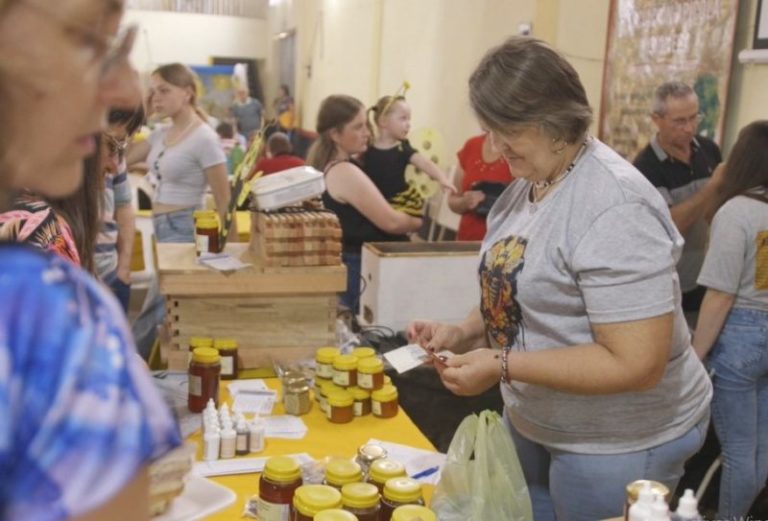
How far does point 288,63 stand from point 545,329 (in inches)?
488

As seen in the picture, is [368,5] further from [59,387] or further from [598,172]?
[59,387]

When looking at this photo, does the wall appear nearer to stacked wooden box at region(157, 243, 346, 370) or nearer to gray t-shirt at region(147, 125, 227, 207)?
gray t-shirt at region(147, 125, 227, 207)

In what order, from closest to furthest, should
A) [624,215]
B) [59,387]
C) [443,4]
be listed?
[59,387], [624,215], [443,4]

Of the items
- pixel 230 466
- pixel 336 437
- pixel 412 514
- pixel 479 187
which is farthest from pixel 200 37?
pixel 412 514

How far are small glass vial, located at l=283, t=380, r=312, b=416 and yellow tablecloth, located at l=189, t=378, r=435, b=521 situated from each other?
0.07ft

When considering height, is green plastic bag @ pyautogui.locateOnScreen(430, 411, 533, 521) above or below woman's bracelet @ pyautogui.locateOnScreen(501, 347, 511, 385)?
below

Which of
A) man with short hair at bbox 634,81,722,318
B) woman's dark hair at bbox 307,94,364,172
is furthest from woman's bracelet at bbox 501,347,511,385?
woman's dark hair at bbox 307,94,364,172

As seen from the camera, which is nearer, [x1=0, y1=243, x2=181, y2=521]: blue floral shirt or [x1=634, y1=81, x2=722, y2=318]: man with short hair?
[x1=0, y1=243, x2=181, y2=521]: blue floral shirt

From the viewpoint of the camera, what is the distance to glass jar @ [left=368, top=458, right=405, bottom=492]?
5.10 ft

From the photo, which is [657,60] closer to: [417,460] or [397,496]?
[417,460]

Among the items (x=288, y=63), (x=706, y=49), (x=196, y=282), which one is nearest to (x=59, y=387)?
(x=196, y=282)

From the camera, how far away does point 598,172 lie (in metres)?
1.54

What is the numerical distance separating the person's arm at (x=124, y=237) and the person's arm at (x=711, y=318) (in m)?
2.35

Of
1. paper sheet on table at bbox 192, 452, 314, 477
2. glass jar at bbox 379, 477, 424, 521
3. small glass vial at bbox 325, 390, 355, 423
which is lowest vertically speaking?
paper sheet on table at bbox 192, 452, 314, 477
